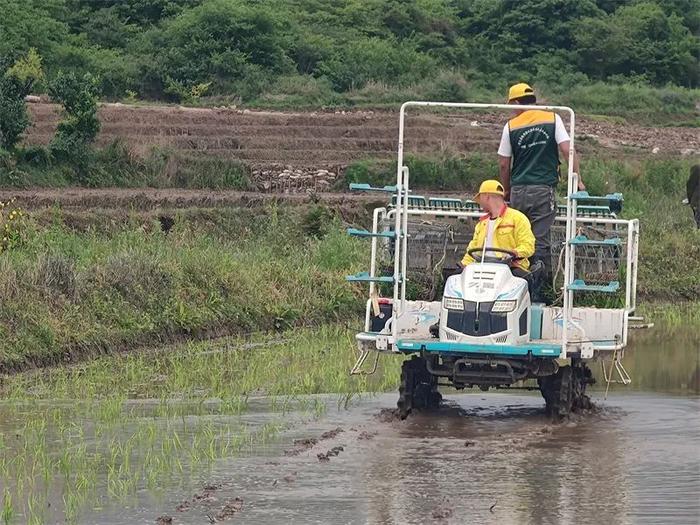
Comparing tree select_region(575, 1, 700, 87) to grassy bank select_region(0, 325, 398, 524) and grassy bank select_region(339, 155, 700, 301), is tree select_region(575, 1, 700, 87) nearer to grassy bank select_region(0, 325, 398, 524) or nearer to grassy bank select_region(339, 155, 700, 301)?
grassy bank select_region(339, 155, 700, 301)

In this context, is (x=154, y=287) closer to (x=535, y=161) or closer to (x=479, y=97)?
(x=535, y=161)

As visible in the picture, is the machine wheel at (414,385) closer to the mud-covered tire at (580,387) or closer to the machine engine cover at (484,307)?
the machine engine cover at (484,307)

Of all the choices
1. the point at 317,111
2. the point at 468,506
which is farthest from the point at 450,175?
the point at 468,506

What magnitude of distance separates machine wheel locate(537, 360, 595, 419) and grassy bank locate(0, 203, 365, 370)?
5.20 meters

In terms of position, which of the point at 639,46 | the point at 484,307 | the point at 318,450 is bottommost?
the point at 318,450

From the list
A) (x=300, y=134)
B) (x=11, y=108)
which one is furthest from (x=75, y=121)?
(x=300, y=134)

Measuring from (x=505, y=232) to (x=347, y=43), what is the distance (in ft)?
118

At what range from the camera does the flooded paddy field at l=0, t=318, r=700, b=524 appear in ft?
29.1

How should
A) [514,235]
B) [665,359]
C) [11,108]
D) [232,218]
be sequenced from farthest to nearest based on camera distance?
[11,108] → [232,218] → [665,359] → [514,235]

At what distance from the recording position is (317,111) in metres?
38.9

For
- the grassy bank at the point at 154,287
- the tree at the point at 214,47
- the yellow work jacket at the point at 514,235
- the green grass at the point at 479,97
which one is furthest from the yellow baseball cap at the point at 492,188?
the tree at the point at 214,47

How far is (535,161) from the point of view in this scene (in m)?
12.0

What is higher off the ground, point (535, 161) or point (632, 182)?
point (632, 182)

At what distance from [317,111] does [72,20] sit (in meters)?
10.6
